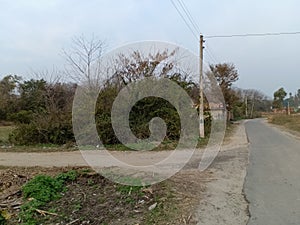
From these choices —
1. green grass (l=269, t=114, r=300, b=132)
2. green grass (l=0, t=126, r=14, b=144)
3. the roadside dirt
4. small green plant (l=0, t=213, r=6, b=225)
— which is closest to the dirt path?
the roadside dirt

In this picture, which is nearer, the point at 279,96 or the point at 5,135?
the point at 5,135

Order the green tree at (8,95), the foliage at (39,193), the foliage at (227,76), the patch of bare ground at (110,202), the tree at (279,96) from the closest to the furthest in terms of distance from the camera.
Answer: the patch of bare ground at (110,202), the foliage at (39,193), the green tree at (8,95), the foliage at (227,76), the tree at (279,96)

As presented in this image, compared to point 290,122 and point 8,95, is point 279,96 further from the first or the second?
point 8,95

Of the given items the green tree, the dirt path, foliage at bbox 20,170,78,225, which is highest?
the green tree

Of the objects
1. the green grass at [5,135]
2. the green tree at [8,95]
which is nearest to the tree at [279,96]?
the green tree at [8,95]

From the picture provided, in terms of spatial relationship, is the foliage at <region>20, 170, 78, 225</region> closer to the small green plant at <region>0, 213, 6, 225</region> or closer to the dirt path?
the small green plant at <region>0, 213, 6, 225</region>

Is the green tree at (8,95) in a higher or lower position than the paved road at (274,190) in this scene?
higher

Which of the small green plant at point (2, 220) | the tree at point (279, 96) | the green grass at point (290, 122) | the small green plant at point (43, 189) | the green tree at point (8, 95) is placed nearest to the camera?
the small green plant at point (2, 220)

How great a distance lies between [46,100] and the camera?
16.6 metres

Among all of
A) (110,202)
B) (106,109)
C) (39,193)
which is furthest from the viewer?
(106,109)

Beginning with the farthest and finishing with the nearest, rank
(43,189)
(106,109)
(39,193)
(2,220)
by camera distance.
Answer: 1. (106,109)
2. (43,189)
3. (39,193)
4. (2,220)

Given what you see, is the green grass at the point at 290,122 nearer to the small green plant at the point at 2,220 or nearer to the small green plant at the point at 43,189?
the small green plant at the point at 43,189

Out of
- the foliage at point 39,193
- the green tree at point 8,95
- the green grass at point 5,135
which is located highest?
the green tree at point 8,95

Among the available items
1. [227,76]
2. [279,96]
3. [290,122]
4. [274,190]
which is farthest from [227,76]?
[279,96]
